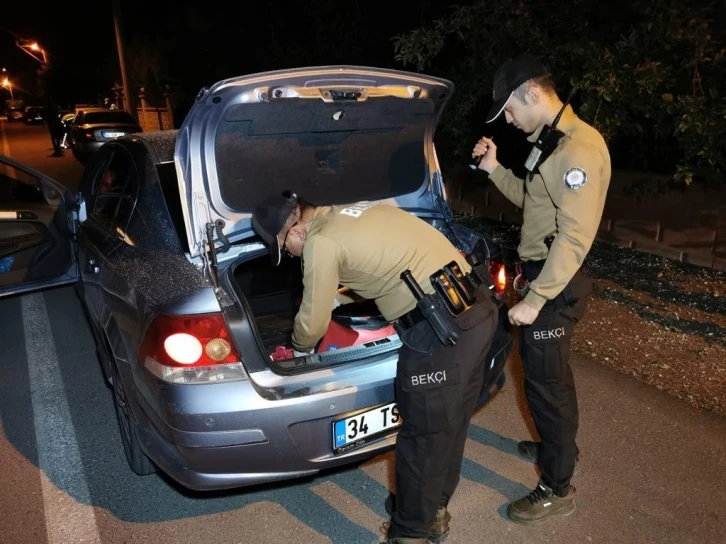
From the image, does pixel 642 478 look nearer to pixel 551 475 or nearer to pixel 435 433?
pixel 551 475

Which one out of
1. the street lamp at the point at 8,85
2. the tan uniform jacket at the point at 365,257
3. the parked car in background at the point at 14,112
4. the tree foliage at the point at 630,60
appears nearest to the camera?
the tan uniform jacket at the point at 365,257

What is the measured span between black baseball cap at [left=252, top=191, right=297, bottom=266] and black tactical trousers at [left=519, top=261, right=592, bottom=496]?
109 cm

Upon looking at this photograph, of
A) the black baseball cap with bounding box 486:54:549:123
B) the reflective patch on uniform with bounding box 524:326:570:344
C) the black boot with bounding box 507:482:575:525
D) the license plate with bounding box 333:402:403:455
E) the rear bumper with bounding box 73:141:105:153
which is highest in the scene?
the black baseball cap with bounding box 486:54:549:123

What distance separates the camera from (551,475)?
2670 millimetres

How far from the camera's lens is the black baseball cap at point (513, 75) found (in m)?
2.31

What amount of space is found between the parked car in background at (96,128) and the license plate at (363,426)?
1334 cm

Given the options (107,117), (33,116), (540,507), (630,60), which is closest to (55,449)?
(540,507)

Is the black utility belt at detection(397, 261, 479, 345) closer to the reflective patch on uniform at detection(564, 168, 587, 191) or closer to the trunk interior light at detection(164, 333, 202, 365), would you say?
the reflective patch on uniform at detection(564, 168, 587, 191)

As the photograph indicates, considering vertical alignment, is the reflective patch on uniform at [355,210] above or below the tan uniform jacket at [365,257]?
above

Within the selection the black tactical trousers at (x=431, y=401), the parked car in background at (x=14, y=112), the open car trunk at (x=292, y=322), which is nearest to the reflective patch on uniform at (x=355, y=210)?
the black tactical trousers at (x=431, y=401)

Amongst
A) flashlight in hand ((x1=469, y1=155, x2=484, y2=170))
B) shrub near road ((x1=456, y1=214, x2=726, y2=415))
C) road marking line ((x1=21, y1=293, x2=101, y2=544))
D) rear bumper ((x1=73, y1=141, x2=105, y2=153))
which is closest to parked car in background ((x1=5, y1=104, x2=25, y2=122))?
rear bumper ((x1=73, y1=141, x2=105, y2=153))

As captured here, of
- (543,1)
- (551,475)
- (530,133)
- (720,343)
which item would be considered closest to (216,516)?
(551,475)

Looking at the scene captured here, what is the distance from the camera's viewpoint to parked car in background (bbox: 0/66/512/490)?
233cm

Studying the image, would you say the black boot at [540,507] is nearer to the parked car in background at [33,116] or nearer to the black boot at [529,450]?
the black boot at [529,450]
